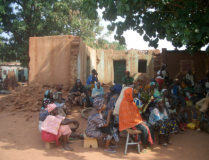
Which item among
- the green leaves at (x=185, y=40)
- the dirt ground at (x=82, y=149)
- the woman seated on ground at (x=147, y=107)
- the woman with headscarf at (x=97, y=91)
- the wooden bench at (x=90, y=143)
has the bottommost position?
the dirt ground at (x=82, y=149)

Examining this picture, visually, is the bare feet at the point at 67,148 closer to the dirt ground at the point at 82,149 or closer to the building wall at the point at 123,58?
the dirt ground at the point at 82,149

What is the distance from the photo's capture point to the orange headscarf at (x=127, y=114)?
4273mm

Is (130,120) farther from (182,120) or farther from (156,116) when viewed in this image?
(182,120)

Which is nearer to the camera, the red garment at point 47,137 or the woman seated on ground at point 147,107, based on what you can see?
the red garment at point 47,137

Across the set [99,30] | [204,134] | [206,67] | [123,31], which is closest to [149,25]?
[123,31]

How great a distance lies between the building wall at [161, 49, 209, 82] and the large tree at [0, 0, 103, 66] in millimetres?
5276

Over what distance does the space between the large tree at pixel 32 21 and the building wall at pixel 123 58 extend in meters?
2.62

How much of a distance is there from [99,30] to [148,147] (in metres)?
17.2

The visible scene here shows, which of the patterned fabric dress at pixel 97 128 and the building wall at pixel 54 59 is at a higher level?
the building wall at pixel 54 59

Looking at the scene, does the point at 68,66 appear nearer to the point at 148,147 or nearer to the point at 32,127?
the point at 32,127

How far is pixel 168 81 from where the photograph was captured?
9.13m

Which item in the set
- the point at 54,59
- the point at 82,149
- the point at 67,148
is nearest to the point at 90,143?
the point at 82,149

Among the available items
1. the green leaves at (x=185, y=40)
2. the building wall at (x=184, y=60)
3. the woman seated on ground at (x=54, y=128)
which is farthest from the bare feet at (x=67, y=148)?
the building wall at (x=184, y=60)

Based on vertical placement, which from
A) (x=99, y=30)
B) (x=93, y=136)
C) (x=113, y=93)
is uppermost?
(x=99, y=30)
